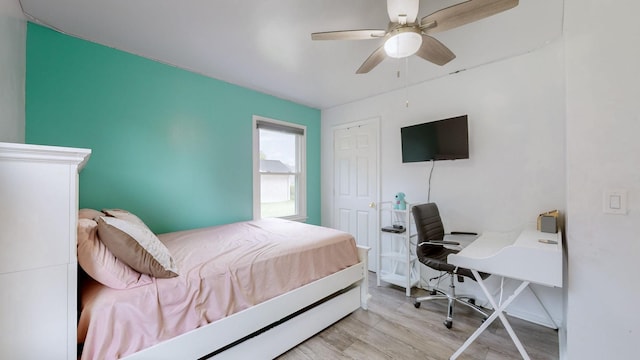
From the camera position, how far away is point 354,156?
12.2ft

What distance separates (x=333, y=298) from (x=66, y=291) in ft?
5.83

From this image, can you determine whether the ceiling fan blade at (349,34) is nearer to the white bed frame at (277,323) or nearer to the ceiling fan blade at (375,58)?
the ceiling fan blade at (375,58)

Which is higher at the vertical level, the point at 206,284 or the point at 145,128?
the point at 145,128

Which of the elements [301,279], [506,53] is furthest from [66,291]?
[506,53]

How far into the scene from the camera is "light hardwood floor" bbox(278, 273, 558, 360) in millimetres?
1823

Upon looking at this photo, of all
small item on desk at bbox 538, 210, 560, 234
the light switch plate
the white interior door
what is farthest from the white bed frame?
the light switch plate

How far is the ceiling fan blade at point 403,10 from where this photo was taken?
130cm

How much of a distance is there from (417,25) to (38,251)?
207 centimetres

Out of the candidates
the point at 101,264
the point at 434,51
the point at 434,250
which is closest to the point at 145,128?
the point at 101,264

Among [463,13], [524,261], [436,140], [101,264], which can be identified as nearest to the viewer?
[101,264]

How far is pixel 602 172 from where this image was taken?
48.6 inches

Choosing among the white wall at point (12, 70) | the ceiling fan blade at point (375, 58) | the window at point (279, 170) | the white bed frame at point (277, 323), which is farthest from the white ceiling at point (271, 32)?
the white bed frame at point (277, 323)

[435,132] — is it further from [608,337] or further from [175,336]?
[175,336]

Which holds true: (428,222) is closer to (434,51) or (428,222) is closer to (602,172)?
(602,172)
